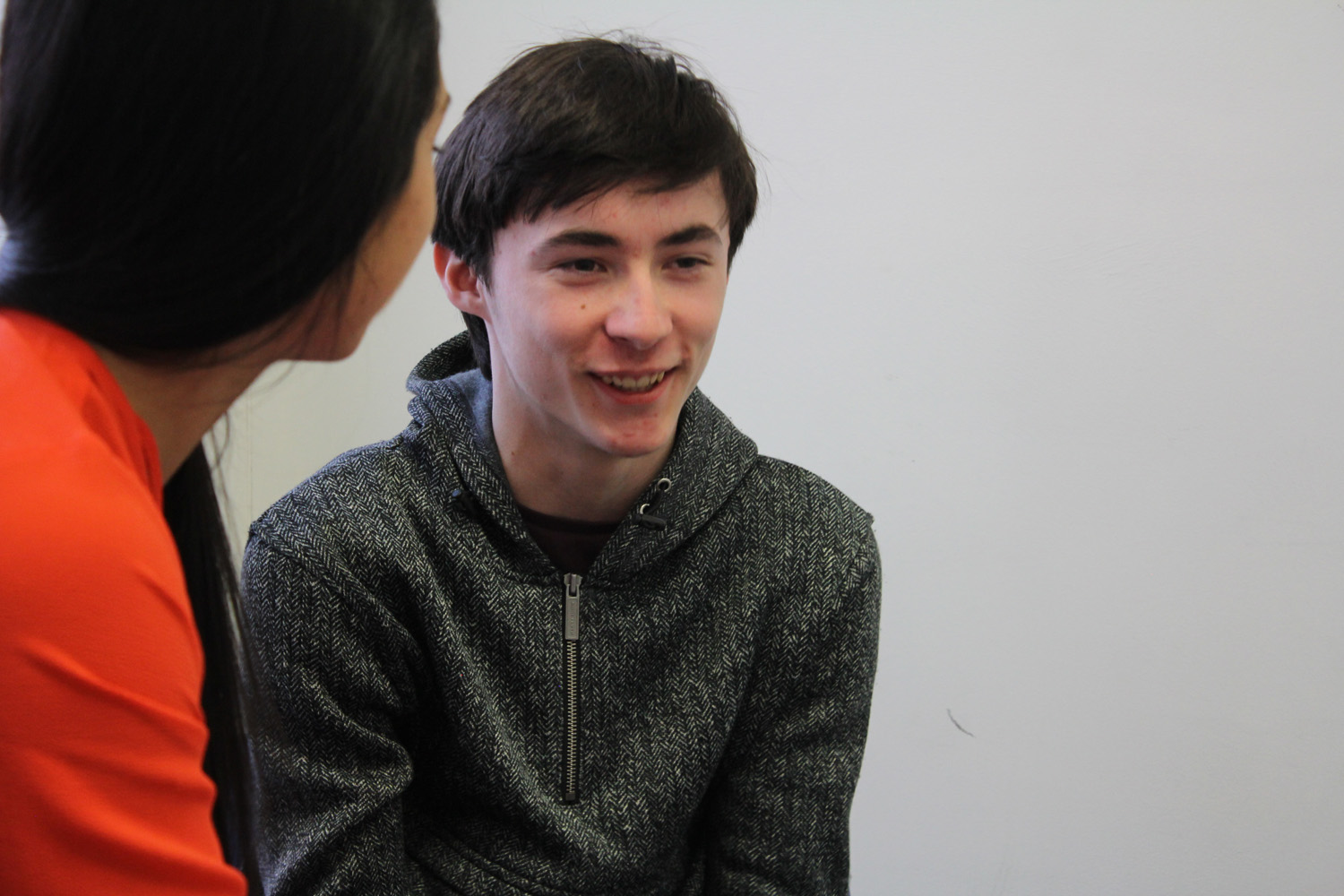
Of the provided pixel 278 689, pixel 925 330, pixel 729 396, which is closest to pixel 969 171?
pixel 925 330

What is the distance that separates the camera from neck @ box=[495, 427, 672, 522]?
41.4 inches

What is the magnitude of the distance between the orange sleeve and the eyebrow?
1.69 feet

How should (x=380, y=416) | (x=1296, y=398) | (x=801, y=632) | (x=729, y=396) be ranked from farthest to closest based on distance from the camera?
(x=380, y=416), (x=729, y=396), (x=1296, y=398), (x=801, y=632)

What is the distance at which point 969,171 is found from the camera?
1.46 m

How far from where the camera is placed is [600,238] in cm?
97

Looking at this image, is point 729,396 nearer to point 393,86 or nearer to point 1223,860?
point 1223,860

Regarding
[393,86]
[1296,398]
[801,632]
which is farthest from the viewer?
[1296,398]

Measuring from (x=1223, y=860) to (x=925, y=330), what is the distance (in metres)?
0.77

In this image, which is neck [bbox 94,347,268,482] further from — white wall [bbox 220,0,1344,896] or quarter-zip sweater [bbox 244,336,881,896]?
white wall [bbox 220,0,1344,896]

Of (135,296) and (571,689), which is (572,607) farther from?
(135,296)

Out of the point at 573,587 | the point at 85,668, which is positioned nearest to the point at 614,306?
the point at 573,587

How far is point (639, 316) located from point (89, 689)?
566 mm

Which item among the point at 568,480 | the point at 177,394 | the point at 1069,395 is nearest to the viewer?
the point at 177,394

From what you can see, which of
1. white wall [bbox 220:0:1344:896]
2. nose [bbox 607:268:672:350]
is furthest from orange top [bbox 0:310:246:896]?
white wall [bbox 220:0:1344:896]
